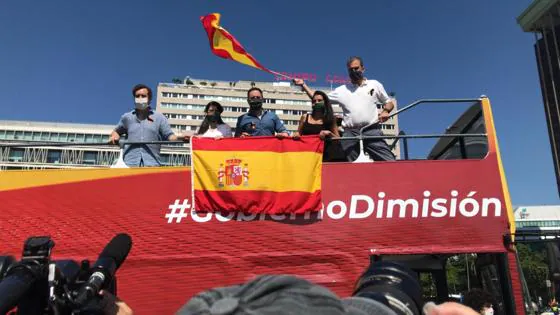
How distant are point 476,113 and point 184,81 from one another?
413 feet

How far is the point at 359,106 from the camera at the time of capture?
5879 mm

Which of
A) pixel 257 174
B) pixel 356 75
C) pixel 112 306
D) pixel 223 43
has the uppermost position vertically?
pixel 223 43

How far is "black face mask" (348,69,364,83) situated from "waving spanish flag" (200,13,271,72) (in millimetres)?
1468

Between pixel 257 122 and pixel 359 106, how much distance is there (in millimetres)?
1360

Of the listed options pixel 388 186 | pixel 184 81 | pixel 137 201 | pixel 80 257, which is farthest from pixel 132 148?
pixel 184 81

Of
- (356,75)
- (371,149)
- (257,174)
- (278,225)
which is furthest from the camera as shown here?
(356,75)

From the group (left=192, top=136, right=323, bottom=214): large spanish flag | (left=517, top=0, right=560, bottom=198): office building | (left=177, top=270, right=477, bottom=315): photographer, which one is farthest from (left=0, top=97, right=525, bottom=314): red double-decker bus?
(left=517, top=0, right=560, bottom=198): office building

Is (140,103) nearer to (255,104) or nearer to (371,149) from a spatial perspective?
(255,104)

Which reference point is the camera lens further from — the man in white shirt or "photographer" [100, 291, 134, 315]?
the man in white shirt

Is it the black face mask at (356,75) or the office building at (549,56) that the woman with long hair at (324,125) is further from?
the office building at (549,56)

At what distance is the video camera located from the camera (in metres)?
2.01

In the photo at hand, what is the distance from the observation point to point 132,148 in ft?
18.6

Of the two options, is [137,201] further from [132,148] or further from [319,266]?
[319,266]

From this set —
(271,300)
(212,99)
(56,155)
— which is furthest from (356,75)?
(212,99)
